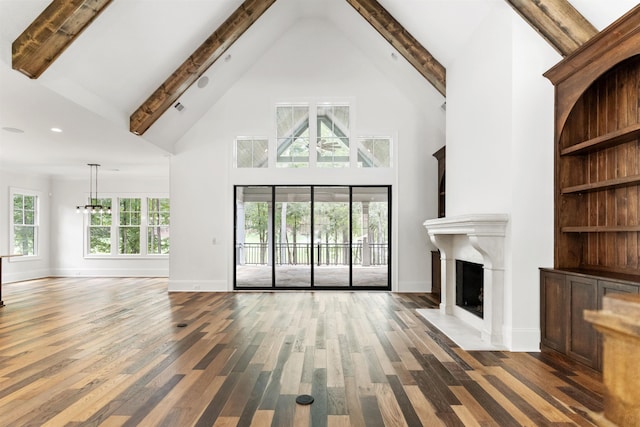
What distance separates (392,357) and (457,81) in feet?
12.5

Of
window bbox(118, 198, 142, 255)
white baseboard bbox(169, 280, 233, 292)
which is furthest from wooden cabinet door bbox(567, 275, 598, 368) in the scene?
window bbox(118, 198, 142, 255)

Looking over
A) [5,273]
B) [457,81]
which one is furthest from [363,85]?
[5,273]

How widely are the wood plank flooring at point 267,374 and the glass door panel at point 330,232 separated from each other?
2.09 metres

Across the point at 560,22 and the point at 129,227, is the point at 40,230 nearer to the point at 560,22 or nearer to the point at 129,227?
the point at 129,227

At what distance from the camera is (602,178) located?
3.61m

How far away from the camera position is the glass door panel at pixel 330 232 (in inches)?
298

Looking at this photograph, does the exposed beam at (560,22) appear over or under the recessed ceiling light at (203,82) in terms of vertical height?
under

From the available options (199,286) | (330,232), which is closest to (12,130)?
(199,286)

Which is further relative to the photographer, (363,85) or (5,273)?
(5,273)

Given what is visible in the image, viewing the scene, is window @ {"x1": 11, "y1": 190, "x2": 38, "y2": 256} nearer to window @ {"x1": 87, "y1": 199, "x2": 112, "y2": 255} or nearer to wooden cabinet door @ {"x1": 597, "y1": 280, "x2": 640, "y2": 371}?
window @ {"x1": 87, "y1": 199, "x2": 112, "y2": 255}

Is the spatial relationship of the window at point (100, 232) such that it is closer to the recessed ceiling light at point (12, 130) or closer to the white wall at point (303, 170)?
the white wall at point (303, 170)

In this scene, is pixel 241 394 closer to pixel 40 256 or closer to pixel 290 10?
pixel 290 10

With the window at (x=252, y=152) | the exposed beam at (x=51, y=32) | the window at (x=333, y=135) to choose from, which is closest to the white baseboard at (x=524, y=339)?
the window at (x=333, y=135)

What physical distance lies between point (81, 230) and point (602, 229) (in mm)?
11143
